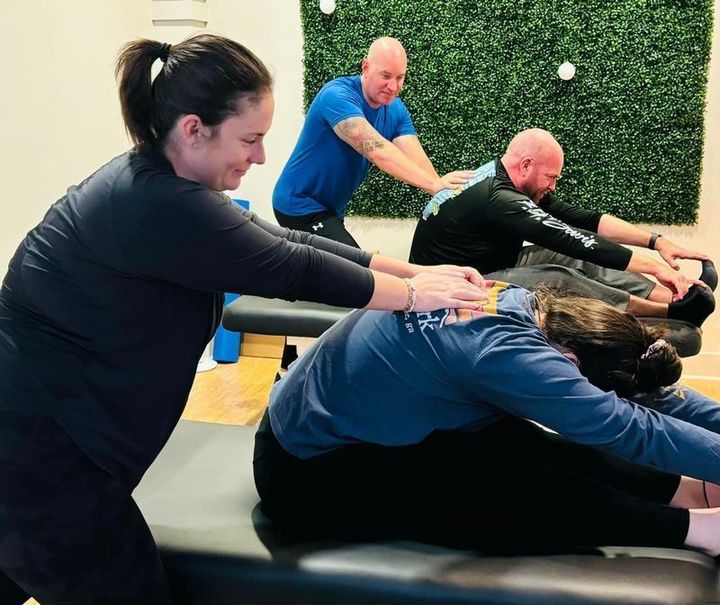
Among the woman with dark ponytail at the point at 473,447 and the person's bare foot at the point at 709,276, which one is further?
the person's bare foot at the point at 709,276

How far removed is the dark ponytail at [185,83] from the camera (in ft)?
3.80

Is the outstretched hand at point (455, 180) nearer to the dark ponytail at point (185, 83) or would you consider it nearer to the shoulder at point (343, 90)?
the shoulder at point (343, 90)

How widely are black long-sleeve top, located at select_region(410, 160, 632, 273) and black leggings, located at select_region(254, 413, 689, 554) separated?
128cm

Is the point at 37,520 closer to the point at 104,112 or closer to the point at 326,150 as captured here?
the point at 326,150

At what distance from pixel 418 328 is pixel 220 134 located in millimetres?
511

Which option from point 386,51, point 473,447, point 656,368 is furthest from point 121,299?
point 386,51

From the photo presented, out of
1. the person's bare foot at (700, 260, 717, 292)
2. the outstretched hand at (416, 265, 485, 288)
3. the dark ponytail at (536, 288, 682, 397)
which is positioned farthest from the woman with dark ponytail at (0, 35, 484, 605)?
the person's bare foot at (700, 260, 717, 292)

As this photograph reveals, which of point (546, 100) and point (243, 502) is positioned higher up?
point (546, 100)

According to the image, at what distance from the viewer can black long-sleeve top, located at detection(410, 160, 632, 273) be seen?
264 cm

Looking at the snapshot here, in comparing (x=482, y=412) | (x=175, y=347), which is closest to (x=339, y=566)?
(x=482, y=412)

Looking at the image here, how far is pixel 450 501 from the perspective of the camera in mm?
1448

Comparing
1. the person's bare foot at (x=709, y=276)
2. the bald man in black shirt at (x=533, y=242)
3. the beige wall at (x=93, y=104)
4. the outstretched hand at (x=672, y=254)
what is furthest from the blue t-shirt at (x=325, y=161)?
the person's bare foot at (x=709, y=276)

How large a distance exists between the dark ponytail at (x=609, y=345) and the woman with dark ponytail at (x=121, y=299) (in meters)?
0.52

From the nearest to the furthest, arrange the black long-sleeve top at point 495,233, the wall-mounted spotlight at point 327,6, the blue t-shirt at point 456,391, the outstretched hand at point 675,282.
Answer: the blue t-shirt at point 456,391
the black long-sleeve top at point 495,233
the outstretched hand at point 675,282
the wall-mounted spotlight at point 327,6
